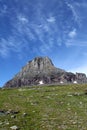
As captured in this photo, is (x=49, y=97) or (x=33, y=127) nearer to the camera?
(x=33, y=127)

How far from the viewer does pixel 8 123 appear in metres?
22.9

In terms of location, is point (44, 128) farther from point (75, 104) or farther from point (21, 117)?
point (75, 104)

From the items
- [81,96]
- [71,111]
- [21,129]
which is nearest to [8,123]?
[21,129]

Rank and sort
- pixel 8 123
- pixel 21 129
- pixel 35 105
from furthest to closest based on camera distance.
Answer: pixel 35 105, pixel 8 123, pixel 21 129

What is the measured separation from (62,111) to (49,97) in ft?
28.5

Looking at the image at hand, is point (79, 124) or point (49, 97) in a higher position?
point (49, 97)

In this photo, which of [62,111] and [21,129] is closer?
[21,129]

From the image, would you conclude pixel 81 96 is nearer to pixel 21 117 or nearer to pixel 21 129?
pixel 21 117

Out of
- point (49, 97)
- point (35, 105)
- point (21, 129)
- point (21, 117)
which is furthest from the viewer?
point (49, 97)

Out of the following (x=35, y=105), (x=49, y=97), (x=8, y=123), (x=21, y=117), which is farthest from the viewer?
(x=49, y=97)

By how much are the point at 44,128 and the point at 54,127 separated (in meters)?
0.84

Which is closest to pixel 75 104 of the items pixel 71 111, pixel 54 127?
pixel 71 111

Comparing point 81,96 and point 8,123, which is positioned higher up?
point 81,96

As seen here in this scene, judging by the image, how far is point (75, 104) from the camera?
1272 inches
